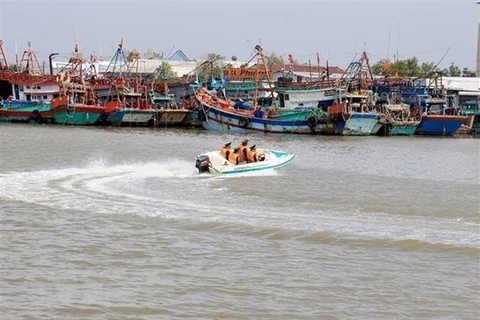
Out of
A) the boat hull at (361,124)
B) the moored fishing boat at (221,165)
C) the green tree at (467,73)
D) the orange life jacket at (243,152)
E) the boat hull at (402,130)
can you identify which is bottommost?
the boat hull at (402,130)

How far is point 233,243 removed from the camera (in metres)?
12.3

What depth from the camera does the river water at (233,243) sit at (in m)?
9.05

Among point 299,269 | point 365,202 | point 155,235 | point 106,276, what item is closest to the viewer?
point 106,276

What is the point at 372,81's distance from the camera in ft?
174

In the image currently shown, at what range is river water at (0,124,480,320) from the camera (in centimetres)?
905

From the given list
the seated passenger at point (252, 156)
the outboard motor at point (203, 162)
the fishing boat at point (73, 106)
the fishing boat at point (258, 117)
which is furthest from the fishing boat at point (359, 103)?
the outboard motor at point (203, 162)

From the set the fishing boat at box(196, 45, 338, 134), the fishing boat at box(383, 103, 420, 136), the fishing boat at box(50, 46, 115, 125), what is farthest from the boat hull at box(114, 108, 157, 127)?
the fishing boat at box(383, 103, 420, 136)

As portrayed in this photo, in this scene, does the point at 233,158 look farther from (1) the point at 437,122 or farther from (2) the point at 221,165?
(1) the point at 437,122

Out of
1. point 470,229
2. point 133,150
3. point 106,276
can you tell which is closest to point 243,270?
point 106,276

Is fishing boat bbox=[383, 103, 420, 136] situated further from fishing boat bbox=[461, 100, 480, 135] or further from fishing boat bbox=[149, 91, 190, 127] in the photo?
fishing boat bbox=[149, 91, 190, 127]

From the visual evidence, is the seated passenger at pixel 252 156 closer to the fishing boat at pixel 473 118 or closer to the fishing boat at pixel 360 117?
the fishing boat at pixel 360 117

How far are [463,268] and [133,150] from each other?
21522 millimetres

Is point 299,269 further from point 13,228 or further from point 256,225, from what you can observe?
point 13,228

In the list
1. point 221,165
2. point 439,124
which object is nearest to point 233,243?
point 221,165
